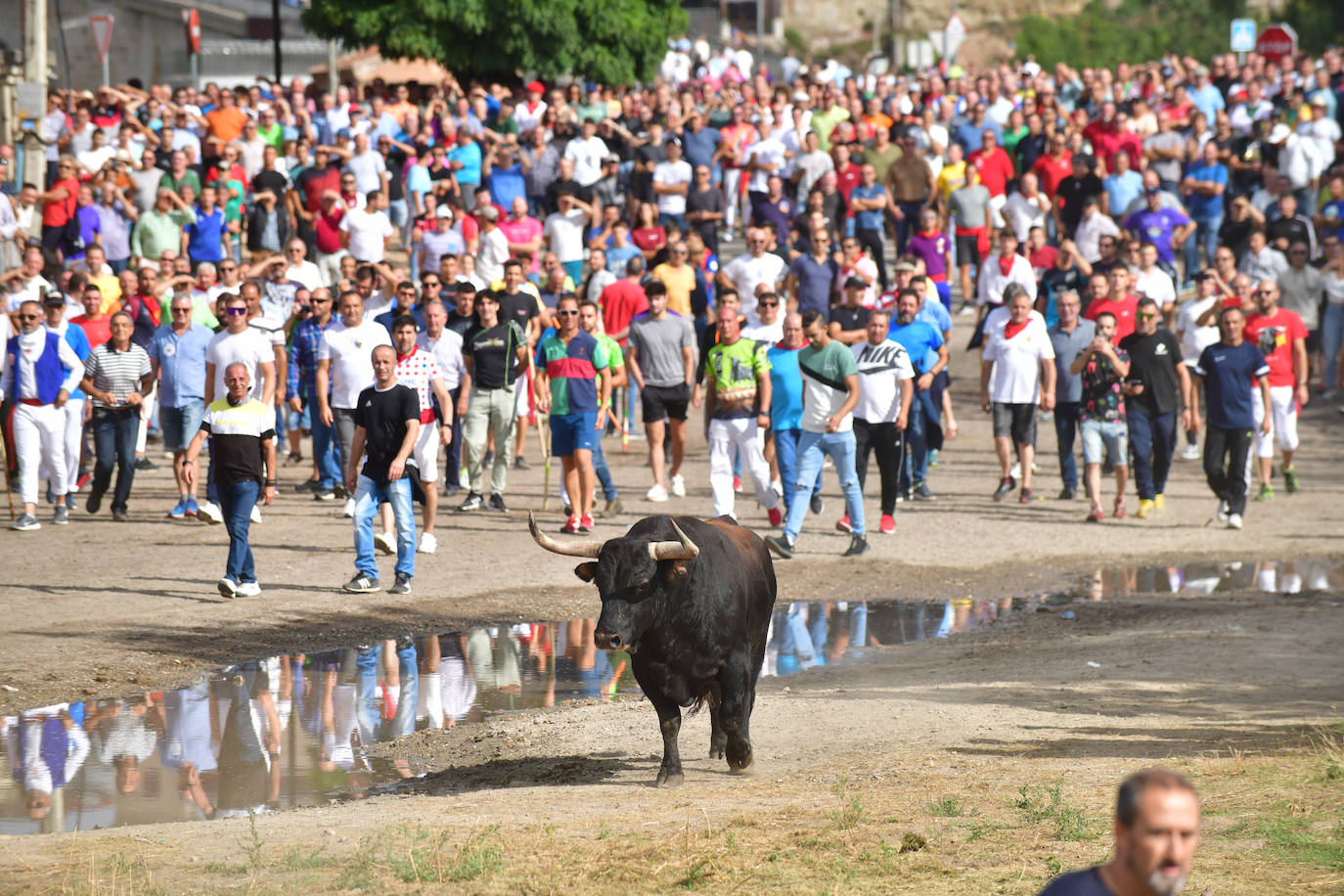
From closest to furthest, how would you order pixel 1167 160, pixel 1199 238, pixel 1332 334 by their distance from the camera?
1. pixel 1332 334
2. pixel 1199 238
3. pixel 1167 160

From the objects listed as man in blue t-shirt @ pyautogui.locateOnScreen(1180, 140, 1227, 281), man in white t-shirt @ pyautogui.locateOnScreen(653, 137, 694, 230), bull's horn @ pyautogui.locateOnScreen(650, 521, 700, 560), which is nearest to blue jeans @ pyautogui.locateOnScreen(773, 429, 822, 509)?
bull's horn @ pyautogui.locateOnScreen(650, 521, 700, 560)

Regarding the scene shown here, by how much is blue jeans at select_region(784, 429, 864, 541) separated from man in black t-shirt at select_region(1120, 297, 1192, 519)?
9.96 ft

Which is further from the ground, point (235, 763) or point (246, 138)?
point (246, 138)

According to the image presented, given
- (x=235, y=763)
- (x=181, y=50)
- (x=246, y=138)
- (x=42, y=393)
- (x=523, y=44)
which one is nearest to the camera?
(x=235, y=763)

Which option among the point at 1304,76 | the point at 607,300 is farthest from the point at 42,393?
the point at 1304,76

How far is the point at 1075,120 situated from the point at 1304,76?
6.50 m

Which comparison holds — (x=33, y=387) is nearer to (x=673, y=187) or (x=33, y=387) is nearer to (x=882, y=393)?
(x=882, y=393)

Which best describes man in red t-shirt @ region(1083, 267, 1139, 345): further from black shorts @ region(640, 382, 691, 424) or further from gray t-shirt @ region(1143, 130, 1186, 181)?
gray t-shirt @ region(1143, 130, 1186, 181)

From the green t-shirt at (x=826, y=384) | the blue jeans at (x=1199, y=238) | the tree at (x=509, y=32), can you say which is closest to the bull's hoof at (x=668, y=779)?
the green t-shirt at (x=826, y=384)

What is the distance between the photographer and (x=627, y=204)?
86.5ft

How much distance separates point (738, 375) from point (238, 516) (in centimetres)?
449

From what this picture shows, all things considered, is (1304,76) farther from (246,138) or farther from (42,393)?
(42,393)

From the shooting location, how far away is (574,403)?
620 inches

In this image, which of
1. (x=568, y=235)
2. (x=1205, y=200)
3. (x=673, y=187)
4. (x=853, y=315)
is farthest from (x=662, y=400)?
(x=1205, y=200)
